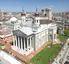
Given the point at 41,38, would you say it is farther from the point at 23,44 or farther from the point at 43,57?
the point at 43,57

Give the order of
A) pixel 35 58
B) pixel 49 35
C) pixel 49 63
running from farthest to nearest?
pixel 49 35
pixel 35 58
pixel 49 63

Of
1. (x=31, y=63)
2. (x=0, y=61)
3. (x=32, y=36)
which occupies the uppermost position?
(x=32, y=36)

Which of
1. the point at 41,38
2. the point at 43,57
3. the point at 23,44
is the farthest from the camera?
the point at 41,38

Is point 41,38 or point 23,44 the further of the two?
point 41,38

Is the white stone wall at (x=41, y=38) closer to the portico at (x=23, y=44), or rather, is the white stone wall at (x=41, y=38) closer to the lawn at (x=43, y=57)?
the portico at (x=23, y=44)

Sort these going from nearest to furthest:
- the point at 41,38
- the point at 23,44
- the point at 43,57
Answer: the point at 43,57, the point at 23,44, the point at 41,38

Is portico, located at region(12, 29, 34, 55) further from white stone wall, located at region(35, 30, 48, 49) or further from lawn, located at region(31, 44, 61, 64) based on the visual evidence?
lawn, located at region(31, 44, 61, 64)

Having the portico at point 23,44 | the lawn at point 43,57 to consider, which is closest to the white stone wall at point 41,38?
the portico at point 23,44

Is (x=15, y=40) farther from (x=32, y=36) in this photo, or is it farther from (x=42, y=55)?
(x=42, y=55)

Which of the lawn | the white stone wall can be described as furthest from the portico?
the lawn

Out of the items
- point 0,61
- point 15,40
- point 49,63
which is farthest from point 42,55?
point 0,61

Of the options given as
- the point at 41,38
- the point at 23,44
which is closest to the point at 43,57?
the point at 23,44
